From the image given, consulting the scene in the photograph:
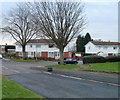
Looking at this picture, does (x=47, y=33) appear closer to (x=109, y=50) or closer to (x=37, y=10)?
(x=37, y=10)

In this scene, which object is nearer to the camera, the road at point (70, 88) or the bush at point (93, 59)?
the road at point (70, 88)

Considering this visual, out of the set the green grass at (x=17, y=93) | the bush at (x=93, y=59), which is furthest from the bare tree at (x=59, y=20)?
the green grass at (x=17, y=93)

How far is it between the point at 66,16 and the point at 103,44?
127ft

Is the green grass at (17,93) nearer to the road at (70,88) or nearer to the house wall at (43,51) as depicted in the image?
the road at (70,88)

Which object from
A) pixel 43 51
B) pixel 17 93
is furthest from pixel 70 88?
pixel 43 51

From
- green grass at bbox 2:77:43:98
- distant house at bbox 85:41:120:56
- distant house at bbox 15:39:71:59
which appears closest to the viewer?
green grass at bbox 2:77:43:98

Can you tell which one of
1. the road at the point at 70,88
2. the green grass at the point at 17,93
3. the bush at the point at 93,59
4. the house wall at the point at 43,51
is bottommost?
the road at the point at 70,88

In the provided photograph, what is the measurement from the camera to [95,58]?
31031 millimetres

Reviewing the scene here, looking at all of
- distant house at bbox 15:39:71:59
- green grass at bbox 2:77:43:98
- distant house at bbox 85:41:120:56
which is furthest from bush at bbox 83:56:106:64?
distant house at bbox 85:41:120:56

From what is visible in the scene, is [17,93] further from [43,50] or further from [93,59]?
[43,50]

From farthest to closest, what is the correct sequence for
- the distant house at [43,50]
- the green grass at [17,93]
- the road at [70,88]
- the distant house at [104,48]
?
the distant house at [104,48]
the distant house at [43,50]
the road at [70,88]
the green grass at [17,93]

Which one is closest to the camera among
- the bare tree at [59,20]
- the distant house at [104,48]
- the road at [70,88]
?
the road at [70,88]

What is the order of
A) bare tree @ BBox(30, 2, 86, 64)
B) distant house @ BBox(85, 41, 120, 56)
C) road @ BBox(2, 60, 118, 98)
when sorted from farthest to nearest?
distant house @ BBox(85, 41, 120, 56) → bare tree @ BBox(30, 2, 86, 64) → road @ BBox(2, 60, 118, 98)

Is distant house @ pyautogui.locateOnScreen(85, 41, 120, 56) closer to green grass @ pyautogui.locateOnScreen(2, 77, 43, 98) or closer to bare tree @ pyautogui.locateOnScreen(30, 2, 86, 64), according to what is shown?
bare tree @ pyautogui.locateOnScreen(30, 2, 86, 64)
